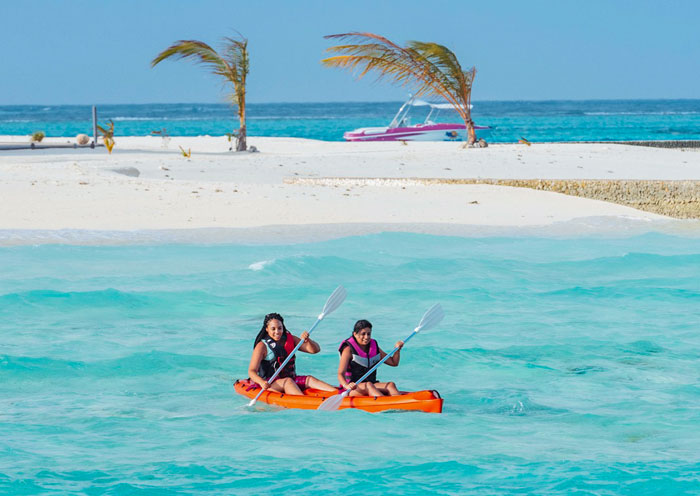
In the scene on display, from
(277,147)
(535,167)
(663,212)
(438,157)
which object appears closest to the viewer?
(663,212)

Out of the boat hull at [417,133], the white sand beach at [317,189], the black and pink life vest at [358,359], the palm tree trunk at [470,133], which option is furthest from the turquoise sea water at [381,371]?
the boat hull at [417,133]

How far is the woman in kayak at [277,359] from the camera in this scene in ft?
28.9

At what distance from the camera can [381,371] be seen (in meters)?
10.5

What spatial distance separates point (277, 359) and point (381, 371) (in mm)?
1838

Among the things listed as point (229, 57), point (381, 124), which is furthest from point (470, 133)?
point (381, 124)

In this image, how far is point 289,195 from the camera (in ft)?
63.1

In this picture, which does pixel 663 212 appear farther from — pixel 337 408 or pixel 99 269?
pixel 337 408

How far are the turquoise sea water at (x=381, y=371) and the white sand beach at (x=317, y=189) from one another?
1.64 meters

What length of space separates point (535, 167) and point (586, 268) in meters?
8.11

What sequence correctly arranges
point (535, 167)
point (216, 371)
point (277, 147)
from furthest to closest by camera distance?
1. point (277, 147)
2. point (535, 167)
3. point (216, 371)

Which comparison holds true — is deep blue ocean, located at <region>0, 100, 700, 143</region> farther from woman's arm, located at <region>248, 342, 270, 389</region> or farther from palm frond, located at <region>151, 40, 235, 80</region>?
woman's arm, located at <region>248, 342, 270, 389</region>

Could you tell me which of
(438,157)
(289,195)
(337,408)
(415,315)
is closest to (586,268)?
(415,315)

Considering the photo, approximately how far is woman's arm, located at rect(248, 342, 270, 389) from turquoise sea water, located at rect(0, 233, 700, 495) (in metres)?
0.22

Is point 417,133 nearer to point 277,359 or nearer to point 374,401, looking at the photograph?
point 277,359
